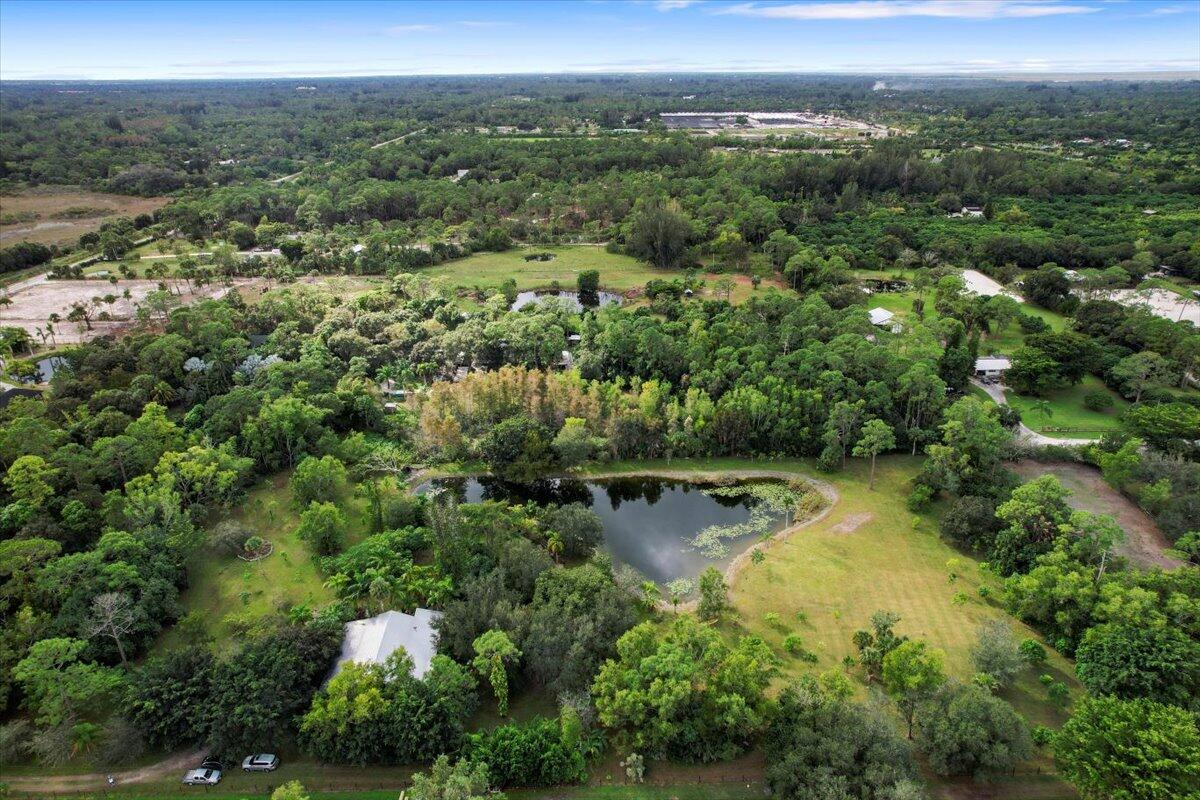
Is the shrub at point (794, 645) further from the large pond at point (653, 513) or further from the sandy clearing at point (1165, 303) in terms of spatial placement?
the sandy clearing at point (1165, 303)

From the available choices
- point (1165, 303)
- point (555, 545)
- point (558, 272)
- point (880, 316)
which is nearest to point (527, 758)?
point (555, 545)

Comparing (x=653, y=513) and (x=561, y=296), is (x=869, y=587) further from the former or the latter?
(x=561, y=296)

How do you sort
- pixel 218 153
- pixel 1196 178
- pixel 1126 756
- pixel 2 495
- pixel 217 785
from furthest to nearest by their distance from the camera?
1. pixel 218 153
2. pixel 1196 178
3. pixel 2 495
4. pixel 217 785
5. pixel 1126 756

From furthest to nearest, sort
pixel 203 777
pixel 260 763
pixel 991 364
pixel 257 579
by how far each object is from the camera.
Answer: pixel 991 364
pixel 257 579
pixel 260 763
pixel 203 777

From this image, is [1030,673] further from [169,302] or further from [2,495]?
[169,302]

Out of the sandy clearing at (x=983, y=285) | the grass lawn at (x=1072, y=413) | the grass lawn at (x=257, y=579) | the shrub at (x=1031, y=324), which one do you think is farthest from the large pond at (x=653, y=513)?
the sandy clearing at (x=983, y=285)

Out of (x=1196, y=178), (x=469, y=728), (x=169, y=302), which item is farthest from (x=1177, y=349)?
(x=169, y=302)

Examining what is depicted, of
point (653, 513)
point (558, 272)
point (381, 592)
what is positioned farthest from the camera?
point (558, 272)
